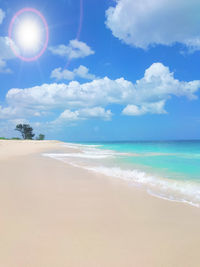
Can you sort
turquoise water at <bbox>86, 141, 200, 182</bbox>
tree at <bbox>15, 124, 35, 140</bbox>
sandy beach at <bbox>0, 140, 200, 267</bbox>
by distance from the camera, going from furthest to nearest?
tree at <bbox>15, 124, 35, 140</bbox>, turquoise water at <bbox>86, 141, 200, 182</bbox>, sandy beach at <bbox>0, 140, 200, 267</bbox>

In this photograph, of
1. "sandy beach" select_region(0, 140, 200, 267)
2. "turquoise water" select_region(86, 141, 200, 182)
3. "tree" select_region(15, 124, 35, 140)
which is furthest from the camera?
"tree" select_region(15, 124, 35, 140)

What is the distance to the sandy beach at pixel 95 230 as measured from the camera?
77.5 inches

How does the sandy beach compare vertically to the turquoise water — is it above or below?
above

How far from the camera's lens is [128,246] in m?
2.21

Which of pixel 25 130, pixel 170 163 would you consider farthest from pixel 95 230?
pixel 25 130

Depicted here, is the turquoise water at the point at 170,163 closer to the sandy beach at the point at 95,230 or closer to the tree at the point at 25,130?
the sandy beach at the point at 95,230

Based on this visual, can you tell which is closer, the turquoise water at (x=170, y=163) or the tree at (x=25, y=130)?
the turquoise water at (x=170, y=163)

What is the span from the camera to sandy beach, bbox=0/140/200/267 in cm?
197

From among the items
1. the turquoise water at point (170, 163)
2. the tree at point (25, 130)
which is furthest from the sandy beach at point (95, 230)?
the tree at point (25, 130)

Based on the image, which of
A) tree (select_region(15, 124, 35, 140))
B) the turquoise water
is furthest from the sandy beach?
tree (select_region(15, 124, 35, 140))

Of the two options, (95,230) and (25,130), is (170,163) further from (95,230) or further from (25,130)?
(25,130)

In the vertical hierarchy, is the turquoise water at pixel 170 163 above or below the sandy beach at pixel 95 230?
below

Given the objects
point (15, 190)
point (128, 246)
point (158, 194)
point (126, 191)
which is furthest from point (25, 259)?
point (158, 194)

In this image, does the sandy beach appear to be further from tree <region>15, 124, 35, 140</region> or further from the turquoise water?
tree <region>15, 124, 35, 140</region>
